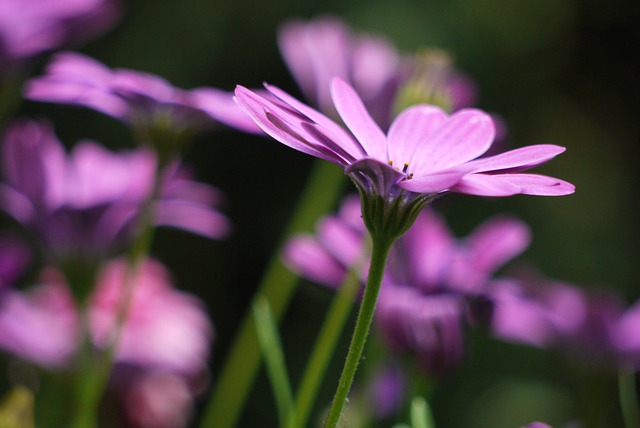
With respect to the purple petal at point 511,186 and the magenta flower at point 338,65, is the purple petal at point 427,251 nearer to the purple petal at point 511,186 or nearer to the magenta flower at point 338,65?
the magenta flower at point 338,65

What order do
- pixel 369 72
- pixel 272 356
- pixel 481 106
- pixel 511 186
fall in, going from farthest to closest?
pixel 481 106 < pixel 369 72 < pixel 272 356 < pixel 511 186

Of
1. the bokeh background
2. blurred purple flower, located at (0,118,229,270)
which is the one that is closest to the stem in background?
blurred purple flower, located at (0,118,229,270)

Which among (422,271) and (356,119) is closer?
(356,119)

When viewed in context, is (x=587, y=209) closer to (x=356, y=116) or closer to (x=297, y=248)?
(x=297, y=248)

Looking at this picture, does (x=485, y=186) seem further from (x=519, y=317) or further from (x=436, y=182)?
(x=519, y=317)

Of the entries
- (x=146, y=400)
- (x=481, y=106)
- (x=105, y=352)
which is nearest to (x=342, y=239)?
(x=105, y=352)

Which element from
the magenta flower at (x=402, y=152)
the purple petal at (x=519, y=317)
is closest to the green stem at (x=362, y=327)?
the magenta flower at (x=402, y=152)
